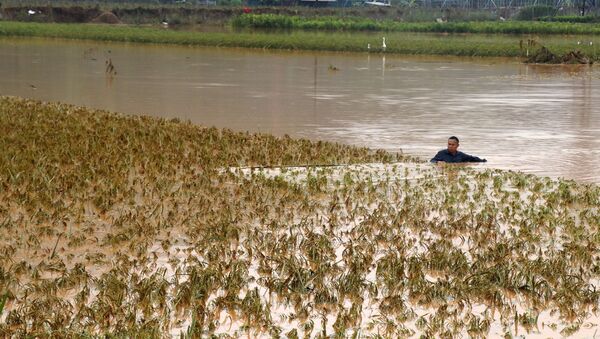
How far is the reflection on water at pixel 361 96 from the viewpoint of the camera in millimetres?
14898

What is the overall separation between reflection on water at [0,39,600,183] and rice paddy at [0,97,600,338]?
2744mm

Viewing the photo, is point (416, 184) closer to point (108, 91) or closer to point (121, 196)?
point (121, 196)

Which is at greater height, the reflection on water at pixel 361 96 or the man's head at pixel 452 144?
the man's head at pixel 452 144

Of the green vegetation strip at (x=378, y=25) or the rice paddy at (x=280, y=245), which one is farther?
the green vegetation strip at (x=378, y=25)

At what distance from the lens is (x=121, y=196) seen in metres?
9.38

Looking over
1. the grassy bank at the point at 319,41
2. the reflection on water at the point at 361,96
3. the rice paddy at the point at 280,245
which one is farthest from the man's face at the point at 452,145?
the grassy bank at the point at 319,41

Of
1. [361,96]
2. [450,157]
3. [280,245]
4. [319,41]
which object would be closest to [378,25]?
[319,41]

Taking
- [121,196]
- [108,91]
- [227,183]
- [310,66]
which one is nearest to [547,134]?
[227,183]

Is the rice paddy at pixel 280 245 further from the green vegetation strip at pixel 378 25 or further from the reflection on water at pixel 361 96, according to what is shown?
the green vegetation strip at pixel 378 25

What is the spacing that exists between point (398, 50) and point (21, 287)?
3376cm

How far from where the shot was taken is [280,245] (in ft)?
25.2

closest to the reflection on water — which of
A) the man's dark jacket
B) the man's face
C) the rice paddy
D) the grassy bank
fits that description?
the man's dark jacket

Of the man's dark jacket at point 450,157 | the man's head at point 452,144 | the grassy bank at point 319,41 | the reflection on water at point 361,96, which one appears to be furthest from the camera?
the grassy bank at point 319,41

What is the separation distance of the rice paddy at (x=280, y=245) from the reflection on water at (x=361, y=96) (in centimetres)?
274
